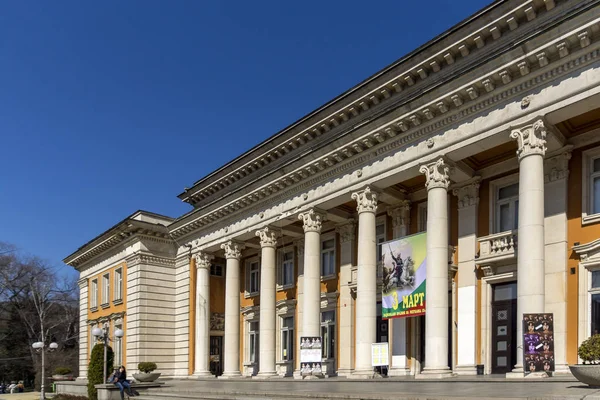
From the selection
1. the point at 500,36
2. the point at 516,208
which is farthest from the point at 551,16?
the point at 516,208

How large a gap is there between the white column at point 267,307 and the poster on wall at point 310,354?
3.68 m

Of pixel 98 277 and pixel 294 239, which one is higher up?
pixel 294 239

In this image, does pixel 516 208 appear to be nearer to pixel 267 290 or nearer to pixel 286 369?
pixel 267 290

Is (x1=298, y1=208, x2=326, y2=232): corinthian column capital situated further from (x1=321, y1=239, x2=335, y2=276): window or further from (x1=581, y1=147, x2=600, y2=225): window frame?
(x1=581, y1=147, x2=600, y2=225): window frame

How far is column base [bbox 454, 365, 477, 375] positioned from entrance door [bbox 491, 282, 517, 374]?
0.65 m

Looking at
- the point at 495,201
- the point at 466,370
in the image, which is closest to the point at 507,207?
the point at 495,201

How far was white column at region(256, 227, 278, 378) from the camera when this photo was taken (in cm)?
2653

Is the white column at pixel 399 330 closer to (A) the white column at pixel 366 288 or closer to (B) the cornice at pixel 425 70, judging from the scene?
(A) the white column at pixel 366 288

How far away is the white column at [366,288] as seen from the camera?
21.3m

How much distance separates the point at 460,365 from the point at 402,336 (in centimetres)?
309

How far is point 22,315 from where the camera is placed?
6203 centimetres

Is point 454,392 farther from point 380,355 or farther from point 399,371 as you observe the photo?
point 399,371

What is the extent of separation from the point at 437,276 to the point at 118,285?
79.3 ft

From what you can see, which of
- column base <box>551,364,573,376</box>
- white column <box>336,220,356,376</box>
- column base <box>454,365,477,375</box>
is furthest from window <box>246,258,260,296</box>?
column base <box>551,364,573,376</box>
